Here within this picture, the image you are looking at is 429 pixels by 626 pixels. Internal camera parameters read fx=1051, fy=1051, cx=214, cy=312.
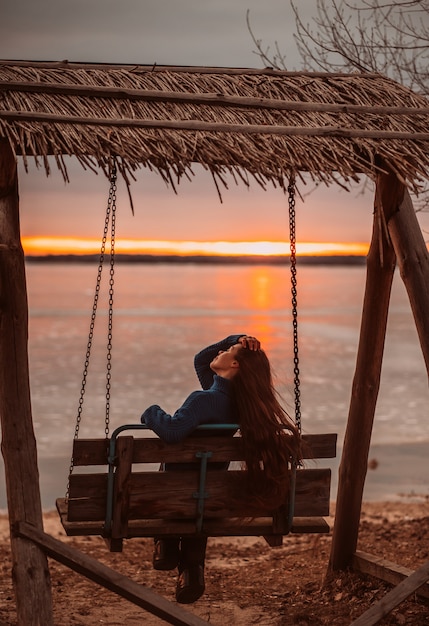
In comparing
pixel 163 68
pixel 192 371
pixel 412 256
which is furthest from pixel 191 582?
pixel 192 371

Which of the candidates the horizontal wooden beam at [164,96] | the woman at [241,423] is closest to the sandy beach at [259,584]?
the woman at [241,423]

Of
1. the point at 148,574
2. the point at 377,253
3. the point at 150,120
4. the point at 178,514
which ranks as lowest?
the point at 148,574

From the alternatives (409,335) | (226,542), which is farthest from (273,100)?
(409,335)

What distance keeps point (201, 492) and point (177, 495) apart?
0.45 ft

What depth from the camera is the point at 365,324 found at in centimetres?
745

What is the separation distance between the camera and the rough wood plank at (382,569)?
23.8ft

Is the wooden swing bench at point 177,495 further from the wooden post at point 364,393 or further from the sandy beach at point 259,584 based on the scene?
the wooden post at point 364,393

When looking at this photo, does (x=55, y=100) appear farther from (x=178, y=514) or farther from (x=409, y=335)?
(x=409, y=335)

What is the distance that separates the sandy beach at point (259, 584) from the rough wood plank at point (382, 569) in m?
0.06

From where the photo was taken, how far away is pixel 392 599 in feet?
19.2

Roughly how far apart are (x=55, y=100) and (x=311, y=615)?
3.86 m

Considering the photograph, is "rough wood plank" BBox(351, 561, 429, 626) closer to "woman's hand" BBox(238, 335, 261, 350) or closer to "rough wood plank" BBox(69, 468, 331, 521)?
"rough wood plank" BBox(69, 468, 331, 521)

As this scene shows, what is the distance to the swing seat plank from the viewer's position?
5762mm

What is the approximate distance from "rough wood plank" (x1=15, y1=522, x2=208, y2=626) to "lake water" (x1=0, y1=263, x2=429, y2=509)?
1.35m
